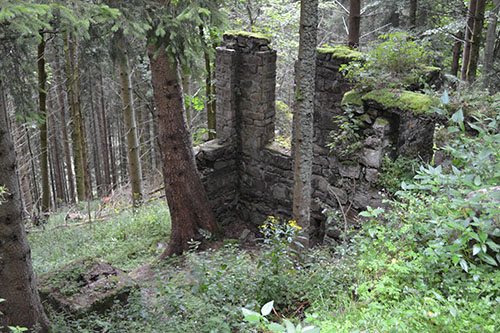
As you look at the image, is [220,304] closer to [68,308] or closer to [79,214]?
[68,308]

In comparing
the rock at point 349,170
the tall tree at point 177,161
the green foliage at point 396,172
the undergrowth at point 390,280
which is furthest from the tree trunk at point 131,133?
the green foliage at point 396,172

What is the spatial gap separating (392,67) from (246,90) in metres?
3.29

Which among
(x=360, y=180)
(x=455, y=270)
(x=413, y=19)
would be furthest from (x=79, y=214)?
(x=413, y=19)

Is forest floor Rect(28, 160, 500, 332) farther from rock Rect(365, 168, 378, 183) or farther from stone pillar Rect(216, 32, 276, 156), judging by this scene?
stone pillar Rect(216, 32, 276, 156)

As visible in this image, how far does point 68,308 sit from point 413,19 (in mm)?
13419

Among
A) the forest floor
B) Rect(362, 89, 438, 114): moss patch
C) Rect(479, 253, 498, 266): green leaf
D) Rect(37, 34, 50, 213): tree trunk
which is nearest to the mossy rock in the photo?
the forest floor

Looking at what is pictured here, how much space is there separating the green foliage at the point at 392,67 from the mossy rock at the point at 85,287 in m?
4.60

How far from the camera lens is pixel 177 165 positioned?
735 cm

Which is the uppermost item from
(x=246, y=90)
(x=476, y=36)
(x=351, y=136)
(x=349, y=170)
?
(x=476, y=36)

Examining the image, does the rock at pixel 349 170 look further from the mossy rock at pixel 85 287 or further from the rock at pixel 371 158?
the mossy rock at pixel 85 287

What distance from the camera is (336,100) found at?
7.31 meters

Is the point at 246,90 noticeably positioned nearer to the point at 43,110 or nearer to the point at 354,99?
the point at 354,99

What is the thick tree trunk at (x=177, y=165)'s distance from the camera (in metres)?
6.86

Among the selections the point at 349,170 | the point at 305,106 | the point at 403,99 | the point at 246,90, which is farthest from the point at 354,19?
the point at 305,106
